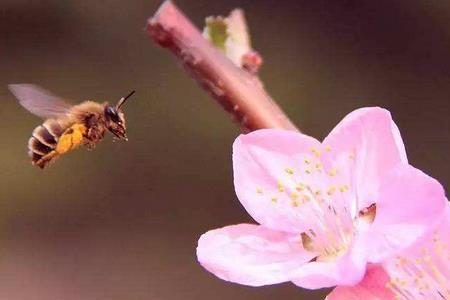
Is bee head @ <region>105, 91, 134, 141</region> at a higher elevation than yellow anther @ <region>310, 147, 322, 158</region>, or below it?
higher

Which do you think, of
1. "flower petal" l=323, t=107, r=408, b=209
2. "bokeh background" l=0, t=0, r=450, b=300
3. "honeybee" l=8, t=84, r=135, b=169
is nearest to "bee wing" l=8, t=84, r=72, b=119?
"honeybee" l=8, t=84, r=135, b=169

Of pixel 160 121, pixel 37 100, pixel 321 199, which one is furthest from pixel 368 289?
pixel 160 121

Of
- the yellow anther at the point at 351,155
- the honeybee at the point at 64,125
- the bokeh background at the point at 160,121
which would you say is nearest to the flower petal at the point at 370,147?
the yellow anther at the point at 351,155

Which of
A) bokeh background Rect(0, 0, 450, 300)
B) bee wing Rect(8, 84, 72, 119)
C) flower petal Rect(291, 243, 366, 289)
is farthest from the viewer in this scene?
bokeh background Rect(0, 0, 450, 300)

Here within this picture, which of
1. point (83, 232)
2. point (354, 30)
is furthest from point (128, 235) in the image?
point (354, 30)

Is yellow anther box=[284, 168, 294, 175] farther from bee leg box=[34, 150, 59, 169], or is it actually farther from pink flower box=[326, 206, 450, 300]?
bee leg box=[34, 150, 59, 169]

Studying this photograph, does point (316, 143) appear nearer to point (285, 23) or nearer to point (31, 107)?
point (31, 107)

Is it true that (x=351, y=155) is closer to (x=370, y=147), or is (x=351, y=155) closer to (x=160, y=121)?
(x=370, y=147)
